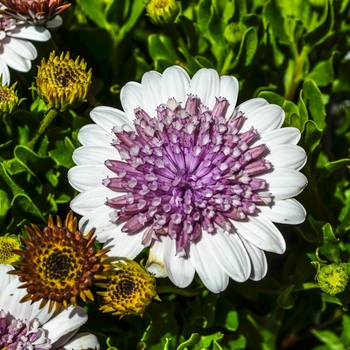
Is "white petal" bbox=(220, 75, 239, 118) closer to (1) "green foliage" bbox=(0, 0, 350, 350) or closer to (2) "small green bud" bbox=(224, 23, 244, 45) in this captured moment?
(1) "green foliage" bbox=(0, 0, 350, 350)

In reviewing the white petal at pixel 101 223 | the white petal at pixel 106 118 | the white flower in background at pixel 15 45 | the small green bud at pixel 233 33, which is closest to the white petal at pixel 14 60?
the white flower in background at pixel 15 45

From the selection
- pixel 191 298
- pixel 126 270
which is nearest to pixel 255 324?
A: pixel 191 298

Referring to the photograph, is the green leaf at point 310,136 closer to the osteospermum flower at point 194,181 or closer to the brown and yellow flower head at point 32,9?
the osteospermum flower at point 194,181

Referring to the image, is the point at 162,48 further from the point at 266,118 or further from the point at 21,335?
the point at 21,335

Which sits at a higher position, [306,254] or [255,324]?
[306,254]

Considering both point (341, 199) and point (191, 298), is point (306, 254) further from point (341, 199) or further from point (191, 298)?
point (191, 298)

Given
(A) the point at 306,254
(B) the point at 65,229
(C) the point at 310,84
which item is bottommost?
(A) the point at 306,254

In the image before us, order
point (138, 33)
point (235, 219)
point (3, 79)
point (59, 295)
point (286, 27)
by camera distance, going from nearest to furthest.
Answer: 1. point (59, 295)
2. point (235, 219)
3. point (3, 79)
4. point (286, 27)
5. point (138, 33)
